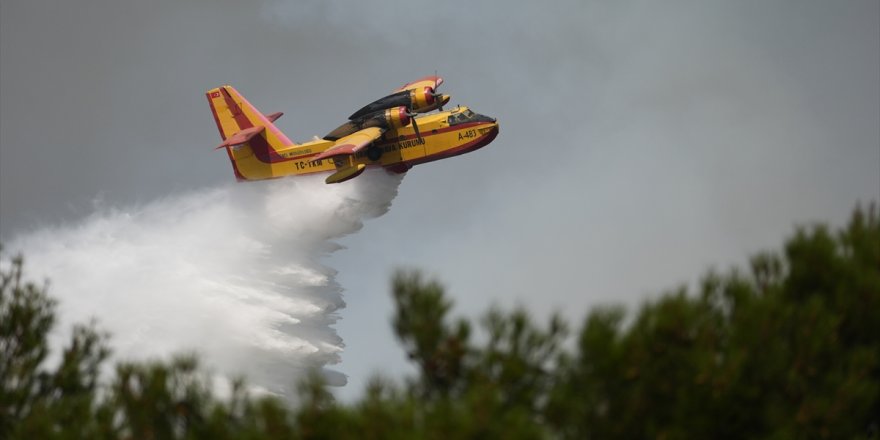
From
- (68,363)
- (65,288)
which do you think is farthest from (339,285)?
(68,363)

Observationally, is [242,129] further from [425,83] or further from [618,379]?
[618,379]

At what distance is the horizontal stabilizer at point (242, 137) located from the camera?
5697 cm

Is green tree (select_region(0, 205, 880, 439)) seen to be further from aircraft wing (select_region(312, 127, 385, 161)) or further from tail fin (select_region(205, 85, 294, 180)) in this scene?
tail fin (select_region(205, 85, 294, 180))

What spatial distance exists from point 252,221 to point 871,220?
1026 inches

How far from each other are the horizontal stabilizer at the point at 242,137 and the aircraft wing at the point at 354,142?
3231mm

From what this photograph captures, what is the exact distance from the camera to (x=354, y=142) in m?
54.2

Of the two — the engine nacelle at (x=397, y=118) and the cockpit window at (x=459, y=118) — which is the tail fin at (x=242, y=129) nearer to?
the engine nacelle at (x=397, y=118)

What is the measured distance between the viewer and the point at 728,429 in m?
32.2

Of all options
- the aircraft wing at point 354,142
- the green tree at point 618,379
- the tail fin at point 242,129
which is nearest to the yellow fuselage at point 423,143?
the aircraft wing at point 354,142

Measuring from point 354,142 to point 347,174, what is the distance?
102cm

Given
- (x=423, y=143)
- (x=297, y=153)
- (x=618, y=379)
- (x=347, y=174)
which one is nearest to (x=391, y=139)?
(x=423, y=143)

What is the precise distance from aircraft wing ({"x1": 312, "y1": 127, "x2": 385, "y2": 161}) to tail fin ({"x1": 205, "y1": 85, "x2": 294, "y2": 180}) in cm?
330

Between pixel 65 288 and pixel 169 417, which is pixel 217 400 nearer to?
pixel 169 417

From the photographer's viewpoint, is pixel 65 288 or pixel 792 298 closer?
pixel 792 298
